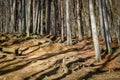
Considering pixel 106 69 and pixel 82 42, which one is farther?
pixel 82 42

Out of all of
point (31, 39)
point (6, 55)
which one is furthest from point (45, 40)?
point (6, 55)

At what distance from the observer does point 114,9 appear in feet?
96.9

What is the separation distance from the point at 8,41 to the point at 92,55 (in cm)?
993

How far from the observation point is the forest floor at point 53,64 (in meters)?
12.5

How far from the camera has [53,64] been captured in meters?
15.0

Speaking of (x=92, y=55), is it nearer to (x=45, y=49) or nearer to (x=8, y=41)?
(x=45, y=49)

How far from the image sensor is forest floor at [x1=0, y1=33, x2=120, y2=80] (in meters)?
12.5

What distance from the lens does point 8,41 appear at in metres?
23.3

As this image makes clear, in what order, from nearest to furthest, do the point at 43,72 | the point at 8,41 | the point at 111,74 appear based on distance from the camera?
the point at 111,74 → the point at 43,72 → the point at 8,41

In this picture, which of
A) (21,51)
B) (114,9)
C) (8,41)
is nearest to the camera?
(21,51)

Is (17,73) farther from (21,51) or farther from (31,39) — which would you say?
(31,39)

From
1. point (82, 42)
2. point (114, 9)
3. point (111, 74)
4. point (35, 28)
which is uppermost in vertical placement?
point (114, 9)

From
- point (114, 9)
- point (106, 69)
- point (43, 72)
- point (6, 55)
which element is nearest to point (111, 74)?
point (106, 69)

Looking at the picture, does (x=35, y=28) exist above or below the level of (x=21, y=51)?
above
